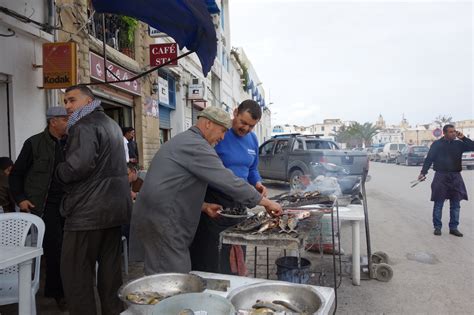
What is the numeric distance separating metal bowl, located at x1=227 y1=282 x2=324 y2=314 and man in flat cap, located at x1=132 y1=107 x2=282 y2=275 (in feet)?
2.39

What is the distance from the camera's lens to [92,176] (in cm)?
284

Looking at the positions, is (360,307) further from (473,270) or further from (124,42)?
(124,42)

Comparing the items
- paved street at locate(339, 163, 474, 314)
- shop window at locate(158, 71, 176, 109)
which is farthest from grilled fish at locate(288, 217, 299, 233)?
shop window at locate(158, 71, 176, 109)

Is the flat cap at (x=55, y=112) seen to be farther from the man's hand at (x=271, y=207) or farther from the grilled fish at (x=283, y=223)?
the grilled fish at (x=283, y=223)

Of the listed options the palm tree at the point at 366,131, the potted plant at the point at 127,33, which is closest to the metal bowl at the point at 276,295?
the potted plant at the point at 127,33

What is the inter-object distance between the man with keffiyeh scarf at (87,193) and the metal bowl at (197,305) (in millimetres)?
1583

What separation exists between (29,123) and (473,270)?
6929mm

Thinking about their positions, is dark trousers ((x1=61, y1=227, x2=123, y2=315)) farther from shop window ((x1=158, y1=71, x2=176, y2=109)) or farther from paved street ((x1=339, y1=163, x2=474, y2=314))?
shop window ((x1=158, y1=71, x2=176, y2=109))

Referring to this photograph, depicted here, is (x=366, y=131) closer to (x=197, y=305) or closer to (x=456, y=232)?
(x=456, y=232)

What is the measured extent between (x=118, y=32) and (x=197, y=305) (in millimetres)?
9458

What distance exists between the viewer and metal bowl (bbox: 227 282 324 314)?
1681 mm

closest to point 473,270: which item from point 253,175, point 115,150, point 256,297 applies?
point 253,175

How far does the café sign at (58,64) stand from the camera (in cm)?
584

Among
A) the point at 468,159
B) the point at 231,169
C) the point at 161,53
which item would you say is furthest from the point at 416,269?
the point at 468,159
